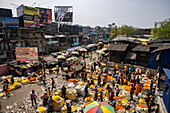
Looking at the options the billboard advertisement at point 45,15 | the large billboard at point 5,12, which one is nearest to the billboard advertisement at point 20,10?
the large billboard at point 5,12

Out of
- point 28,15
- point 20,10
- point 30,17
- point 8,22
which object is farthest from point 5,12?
point 30,17

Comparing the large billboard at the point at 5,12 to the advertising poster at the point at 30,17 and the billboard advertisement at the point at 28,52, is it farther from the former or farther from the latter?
the billboard advertisement at the point at 28,52

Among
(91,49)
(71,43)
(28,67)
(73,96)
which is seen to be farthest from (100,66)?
(71,43)

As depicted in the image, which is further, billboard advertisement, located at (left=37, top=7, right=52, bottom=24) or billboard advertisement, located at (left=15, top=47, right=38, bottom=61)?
billboard advertisement, located at (left=37, top=7, right=52, bottom=24)

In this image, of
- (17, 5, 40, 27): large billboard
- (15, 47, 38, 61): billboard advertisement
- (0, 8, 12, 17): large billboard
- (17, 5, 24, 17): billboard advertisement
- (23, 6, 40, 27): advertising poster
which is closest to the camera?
(15, 47, 38, 61): billboard advertisement

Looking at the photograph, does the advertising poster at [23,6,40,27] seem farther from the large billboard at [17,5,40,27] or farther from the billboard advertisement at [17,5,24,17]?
the billboard advertisement at [17,5,24,17]

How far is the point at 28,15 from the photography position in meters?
32.3

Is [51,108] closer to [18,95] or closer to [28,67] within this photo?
[18,95]

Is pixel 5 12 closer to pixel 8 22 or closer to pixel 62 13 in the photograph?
pixel 8 22

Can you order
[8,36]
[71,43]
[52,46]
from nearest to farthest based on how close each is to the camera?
[8,36]
[52,46]
[71,43]

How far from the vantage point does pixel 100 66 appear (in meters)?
19.6

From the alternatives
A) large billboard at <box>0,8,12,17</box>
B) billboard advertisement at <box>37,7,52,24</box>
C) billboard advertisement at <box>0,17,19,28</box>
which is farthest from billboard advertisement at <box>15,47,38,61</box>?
billboard advertisement at <box>37,7,52,24</box>

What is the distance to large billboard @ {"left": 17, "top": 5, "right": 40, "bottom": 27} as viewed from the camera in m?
31.2

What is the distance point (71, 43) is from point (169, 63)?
35.3m
